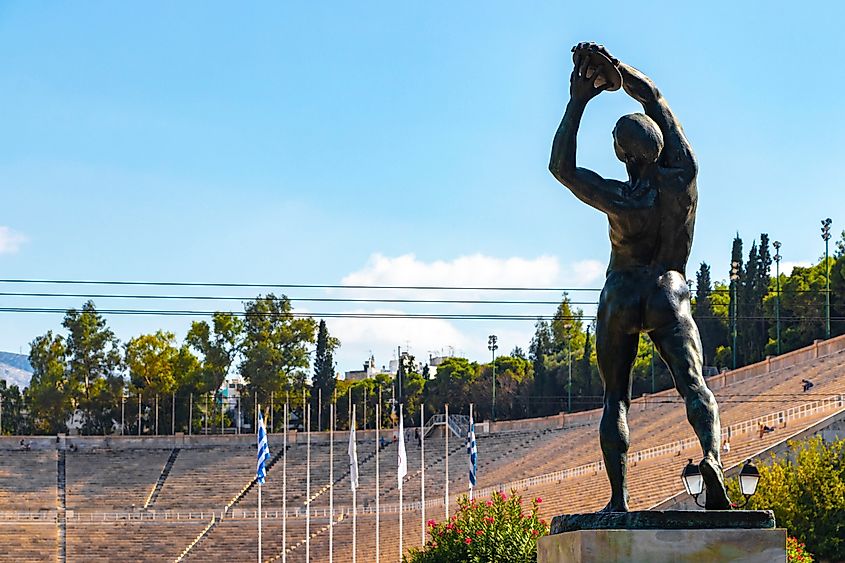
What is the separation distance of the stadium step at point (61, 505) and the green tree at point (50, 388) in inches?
572

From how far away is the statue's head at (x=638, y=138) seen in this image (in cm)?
823

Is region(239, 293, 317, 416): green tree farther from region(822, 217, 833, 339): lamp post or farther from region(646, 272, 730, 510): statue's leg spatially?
region(646, 272, 730, 510): statue's leg

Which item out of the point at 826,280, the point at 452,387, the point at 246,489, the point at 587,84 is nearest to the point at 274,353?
the point at 452,387

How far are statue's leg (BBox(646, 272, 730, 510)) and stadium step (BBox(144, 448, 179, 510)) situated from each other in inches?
2544

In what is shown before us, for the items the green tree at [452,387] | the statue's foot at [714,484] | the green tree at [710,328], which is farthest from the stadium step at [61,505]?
the statue's foot at [714,484]

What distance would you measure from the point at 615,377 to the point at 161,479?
6982 cm

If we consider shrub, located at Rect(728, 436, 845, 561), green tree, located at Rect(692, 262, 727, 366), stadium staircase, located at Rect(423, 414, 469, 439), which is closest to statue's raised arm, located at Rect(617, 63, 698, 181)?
shrub, located at Rect(728, 436, 845, 561)

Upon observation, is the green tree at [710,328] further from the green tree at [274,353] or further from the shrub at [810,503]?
the shrub at [810,503]

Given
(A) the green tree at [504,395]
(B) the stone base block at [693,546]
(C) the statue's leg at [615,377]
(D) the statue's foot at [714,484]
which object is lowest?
(B) the stone base block at [693,546]

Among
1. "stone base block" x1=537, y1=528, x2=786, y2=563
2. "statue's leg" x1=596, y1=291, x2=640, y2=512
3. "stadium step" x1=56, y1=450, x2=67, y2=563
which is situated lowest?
"stadium step" x1=56, y1=450, x2=67, y2=563

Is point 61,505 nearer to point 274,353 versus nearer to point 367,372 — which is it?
point 274,353

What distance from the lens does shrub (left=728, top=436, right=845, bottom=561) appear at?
28.5 m

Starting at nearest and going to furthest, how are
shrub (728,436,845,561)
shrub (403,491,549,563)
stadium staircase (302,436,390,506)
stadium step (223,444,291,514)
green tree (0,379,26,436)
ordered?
shrub (403,491,549,563), shrub (728,436,845,561), stadium staircase (302,436,390,506), stadium step (223,444,291,514), green tree (0,379,26,436)

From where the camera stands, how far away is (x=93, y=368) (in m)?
98.5
